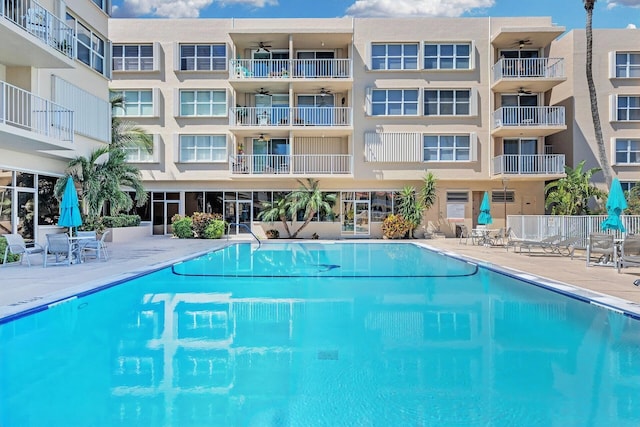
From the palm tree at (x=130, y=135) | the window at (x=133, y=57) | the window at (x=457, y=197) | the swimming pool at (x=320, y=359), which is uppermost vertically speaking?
the window at (x=133, y=57)

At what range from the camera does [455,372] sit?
192 inches

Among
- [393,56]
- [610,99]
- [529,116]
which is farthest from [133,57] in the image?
[610,99]

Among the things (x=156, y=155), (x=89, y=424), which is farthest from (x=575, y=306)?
(x=156, y=155)

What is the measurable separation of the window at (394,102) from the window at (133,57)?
12.6 metres

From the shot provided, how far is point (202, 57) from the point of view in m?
25.1

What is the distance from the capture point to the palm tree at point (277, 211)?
23.9 metres

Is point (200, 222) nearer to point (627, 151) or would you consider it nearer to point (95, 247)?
point (95, 247)

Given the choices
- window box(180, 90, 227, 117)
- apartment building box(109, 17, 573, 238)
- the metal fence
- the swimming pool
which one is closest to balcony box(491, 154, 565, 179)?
apartment building box(109, 17, 573, 238)

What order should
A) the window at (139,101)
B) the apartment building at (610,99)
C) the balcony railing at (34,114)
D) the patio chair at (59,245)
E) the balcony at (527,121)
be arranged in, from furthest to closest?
1. the window at (139,101)
2. the apartment building at (610,99)
3. the balcony at (527,121)
4. the balcony railing at (34,114)
5. the patio chair at (59,245)

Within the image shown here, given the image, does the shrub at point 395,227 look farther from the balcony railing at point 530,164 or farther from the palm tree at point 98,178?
the palm tree at point 98,178

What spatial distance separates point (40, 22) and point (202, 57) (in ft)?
39.3

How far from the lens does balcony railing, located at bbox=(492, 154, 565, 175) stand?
77.2 feet

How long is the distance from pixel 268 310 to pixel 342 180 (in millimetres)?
18006

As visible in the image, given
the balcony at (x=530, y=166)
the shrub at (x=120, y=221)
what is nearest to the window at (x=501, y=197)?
the balcony at (x=530, y=166)
